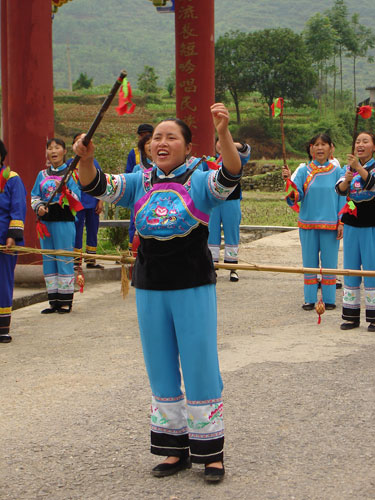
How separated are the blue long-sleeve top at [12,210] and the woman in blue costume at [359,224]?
276 cm

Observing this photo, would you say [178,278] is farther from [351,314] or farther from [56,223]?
[56,223]

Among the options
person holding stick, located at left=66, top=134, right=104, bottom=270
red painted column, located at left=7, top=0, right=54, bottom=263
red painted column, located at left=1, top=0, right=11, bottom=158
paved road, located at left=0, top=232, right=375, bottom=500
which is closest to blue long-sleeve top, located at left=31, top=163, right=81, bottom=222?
paved road, located at left=0, top=232, right=375, bottom=500

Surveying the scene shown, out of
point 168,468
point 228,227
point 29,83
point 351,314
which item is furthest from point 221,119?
point 228,227

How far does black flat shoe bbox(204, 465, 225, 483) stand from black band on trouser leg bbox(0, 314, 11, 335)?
3457 mm

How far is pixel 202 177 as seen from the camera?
3.55m

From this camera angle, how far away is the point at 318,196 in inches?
302

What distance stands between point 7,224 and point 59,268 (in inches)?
52.1

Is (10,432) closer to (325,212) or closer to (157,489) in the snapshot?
(157,489)

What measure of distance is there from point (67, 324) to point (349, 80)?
14051 centimetres

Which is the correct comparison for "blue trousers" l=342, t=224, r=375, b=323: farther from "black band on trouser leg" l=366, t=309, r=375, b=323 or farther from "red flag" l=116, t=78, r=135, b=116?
"red flag" l=116, t=78, r=135, b=116

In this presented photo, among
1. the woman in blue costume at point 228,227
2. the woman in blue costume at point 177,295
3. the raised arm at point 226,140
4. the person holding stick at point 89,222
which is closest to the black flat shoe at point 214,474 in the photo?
the woman in blue costume at point 177,295

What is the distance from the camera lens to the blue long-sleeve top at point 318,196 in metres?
7.61

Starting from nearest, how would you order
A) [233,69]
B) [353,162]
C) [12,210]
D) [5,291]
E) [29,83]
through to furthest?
[353,162], [12,210], [5,291], [29,83], [233,69]

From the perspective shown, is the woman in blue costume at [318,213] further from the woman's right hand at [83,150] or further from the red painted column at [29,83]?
the woman's right hand at [83,150]
